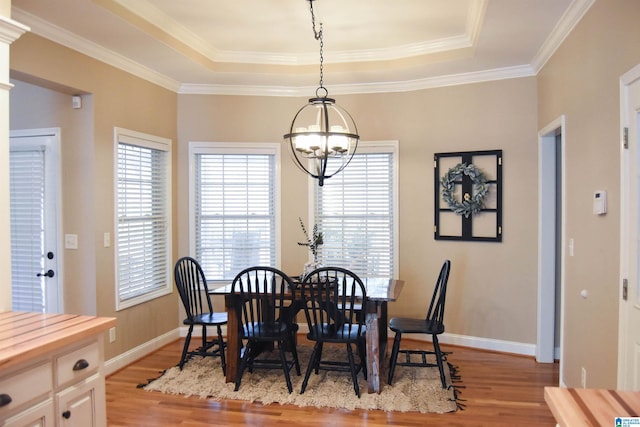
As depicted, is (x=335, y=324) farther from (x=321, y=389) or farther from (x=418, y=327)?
(x=418, y=327)

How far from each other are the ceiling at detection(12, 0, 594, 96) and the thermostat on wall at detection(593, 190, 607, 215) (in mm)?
1166

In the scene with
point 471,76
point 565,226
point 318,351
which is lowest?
point 318,351

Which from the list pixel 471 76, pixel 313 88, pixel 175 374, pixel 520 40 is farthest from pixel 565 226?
pixel 175 374

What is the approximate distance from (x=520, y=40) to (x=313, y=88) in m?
2.13

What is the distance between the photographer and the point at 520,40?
3.63 m

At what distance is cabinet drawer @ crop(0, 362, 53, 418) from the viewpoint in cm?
164

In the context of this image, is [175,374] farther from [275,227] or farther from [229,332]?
[275,227]

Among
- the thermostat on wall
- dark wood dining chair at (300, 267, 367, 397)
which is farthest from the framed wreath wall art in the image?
the thermostat on wall

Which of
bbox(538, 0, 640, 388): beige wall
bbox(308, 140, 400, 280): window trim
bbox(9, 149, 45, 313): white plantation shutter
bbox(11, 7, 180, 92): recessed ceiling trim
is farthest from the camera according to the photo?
bbox(308, 140, 400, 280): window trim

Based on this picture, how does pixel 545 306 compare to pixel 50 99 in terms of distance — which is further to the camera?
pixel 545 306

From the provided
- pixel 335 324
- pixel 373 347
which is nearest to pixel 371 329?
pixel 373 347

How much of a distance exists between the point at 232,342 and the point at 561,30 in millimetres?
3338

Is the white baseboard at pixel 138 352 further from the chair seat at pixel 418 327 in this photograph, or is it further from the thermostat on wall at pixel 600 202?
the thermostat on wall at pixel 600 202

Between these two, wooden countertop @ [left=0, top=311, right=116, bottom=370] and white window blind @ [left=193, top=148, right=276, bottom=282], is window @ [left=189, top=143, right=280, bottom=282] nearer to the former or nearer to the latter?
white window blind @ [left=193, top=148, right=276, bottom=282]
